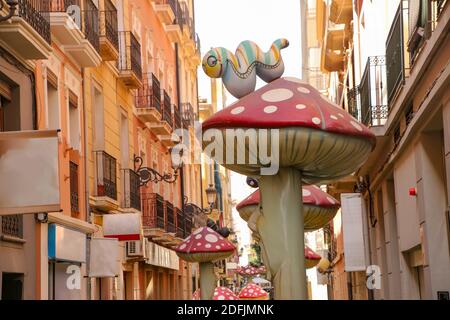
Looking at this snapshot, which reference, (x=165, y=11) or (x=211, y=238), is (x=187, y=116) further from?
(x=211, y=238)

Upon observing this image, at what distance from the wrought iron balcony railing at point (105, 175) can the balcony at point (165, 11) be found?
9578 millimetres

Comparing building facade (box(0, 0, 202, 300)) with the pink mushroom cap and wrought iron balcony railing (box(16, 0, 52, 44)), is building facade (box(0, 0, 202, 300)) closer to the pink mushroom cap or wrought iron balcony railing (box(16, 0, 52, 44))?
wrought iron balcony railing (box(16, 0, 52, 44))

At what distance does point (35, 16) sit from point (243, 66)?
657cm

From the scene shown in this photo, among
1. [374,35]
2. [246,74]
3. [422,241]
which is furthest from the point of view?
[374,35]

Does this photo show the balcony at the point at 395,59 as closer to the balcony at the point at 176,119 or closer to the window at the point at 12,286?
the window at the point at 12,286

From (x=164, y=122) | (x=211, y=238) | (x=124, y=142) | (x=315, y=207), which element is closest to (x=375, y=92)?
(x=211, y=238)

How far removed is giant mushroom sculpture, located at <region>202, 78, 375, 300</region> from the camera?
7.16 meters

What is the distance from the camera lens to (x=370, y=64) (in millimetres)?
18219

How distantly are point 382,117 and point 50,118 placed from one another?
224 inches

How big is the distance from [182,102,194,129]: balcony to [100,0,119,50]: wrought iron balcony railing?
11.6 m

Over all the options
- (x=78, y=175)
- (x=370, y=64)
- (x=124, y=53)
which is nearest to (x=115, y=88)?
(x=124, y=53)

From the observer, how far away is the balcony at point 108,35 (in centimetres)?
1959

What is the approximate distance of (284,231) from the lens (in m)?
7.37
